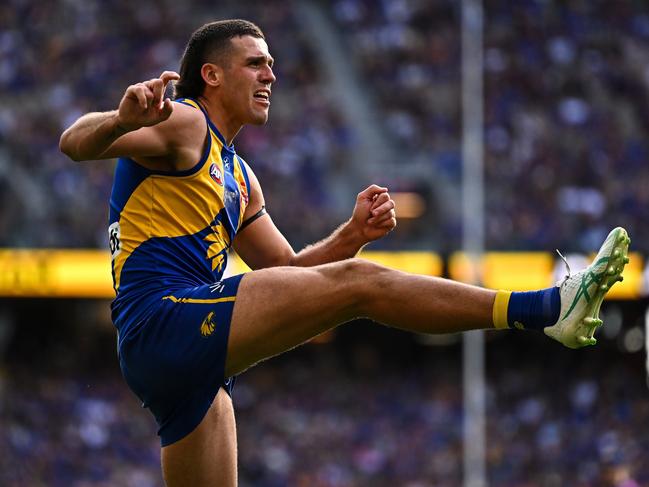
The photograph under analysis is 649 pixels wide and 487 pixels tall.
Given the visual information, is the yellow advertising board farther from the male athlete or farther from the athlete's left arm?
the male athlete

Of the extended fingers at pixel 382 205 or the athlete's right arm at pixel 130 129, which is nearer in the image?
the athlete's right arm at pixel 130 129

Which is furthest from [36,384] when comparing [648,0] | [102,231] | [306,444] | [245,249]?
[245,249]

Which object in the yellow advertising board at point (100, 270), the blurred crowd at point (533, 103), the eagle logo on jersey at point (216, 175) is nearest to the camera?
the eagle logo on jersey at point (216, 175)

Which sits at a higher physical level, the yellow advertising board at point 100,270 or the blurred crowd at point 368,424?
the yellow advertising board at point 100,270

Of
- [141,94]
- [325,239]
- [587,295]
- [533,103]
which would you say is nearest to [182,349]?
[141,94]

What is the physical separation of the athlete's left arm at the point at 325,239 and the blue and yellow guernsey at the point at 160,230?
617 millimetres

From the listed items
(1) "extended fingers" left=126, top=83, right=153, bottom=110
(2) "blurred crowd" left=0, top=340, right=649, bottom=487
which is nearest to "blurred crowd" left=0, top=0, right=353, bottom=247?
(2) "blurred crowd" left=0, top=340, right=649, bottom=487

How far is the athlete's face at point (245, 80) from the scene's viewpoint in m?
6.15

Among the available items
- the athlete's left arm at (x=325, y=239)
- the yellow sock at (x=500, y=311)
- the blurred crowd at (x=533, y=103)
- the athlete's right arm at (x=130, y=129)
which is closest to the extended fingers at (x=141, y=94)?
the athlete's right arm at (x=130, y=129)

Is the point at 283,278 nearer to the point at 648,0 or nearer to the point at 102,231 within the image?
the point at 102,231

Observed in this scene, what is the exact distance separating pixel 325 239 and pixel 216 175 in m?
0.88

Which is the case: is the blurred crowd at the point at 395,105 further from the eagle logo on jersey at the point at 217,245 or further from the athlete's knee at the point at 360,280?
the athlete's knee at the point at 360,280

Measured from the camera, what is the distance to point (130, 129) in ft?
17.4

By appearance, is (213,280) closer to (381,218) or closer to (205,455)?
(205,455)
